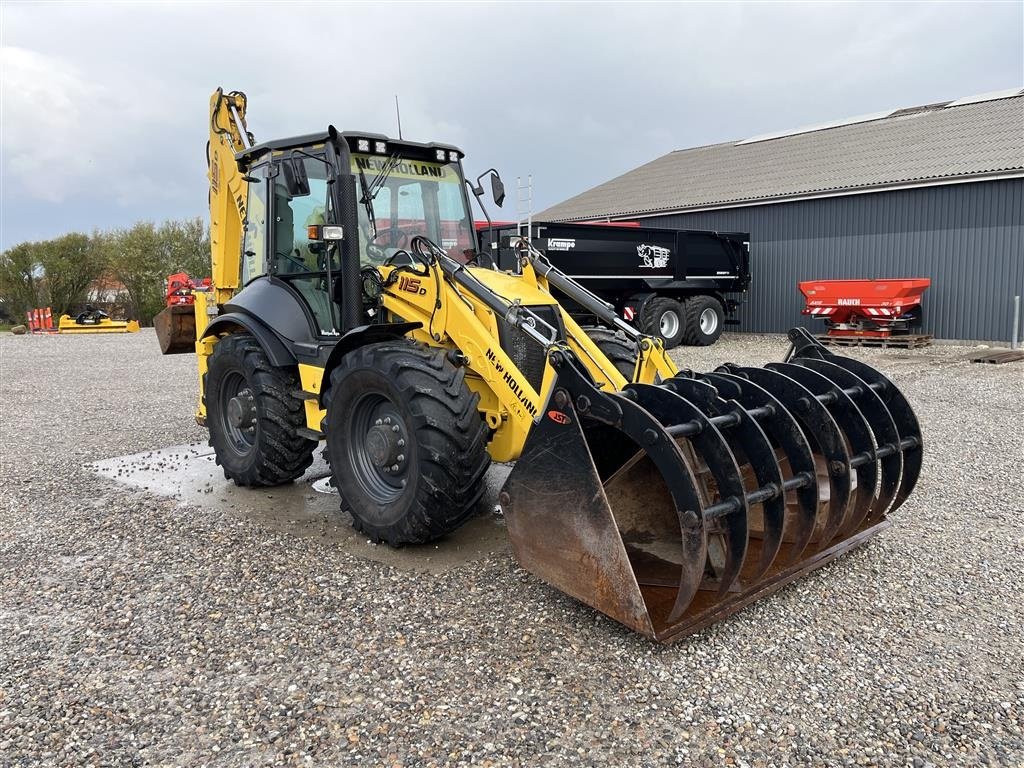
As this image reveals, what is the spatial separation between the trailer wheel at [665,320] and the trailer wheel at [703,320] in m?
0.16

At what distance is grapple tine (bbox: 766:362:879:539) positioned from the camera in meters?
3.99

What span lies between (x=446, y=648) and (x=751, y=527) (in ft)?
5.62

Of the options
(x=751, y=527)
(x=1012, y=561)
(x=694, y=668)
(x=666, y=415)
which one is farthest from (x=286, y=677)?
(x=1012, y=561)

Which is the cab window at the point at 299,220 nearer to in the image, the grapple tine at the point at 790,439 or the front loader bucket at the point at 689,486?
the front loader bucket at the point at 689,486

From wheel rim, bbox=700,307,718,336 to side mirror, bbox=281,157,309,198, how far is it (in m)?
13.0

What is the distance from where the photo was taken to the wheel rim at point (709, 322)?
55.5ft

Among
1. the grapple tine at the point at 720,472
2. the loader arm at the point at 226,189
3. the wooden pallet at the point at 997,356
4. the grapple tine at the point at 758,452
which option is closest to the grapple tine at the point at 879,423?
the grapple tine at the point at 758,452

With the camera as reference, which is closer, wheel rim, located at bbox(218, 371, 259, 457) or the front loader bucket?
the front loader bucket

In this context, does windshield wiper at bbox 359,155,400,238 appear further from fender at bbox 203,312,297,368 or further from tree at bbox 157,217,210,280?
tree at bbox 157,217,210,280

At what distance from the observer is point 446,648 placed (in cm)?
343

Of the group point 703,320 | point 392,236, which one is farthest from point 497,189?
point 703,320

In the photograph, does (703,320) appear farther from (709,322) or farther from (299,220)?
(299,220)

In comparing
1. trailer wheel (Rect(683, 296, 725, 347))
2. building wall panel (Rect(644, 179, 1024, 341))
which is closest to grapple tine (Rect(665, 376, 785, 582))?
trailer wheel (Rect(683, 296, 725, 347))

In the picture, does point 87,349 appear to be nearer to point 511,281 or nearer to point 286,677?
point 511,281
